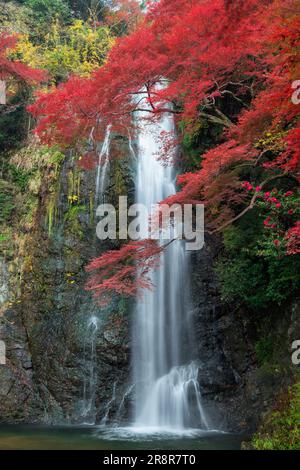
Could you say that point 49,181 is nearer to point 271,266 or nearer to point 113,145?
point 113,145

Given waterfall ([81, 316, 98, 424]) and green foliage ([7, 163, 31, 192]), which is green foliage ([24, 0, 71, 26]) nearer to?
green foliage ([7, 163, 31, 192])

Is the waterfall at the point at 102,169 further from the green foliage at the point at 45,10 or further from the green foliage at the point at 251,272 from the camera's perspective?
the green foliage at the point at 45,10

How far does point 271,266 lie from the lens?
883 centimetres

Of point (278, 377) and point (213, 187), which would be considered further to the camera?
point (278, 377)

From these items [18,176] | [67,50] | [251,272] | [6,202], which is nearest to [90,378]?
[251,272]

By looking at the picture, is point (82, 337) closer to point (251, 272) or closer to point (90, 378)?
point (90, 378)

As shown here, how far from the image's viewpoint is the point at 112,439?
8.33 metres

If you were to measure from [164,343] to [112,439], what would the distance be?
337 cm

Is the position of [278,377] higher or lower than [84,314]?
lower

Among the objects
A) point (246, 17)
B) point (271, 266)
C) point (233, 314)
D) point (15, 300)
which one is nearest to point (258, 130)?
point (246, 17)

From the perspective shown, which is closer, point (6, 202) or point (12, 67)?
point (6, 202)
